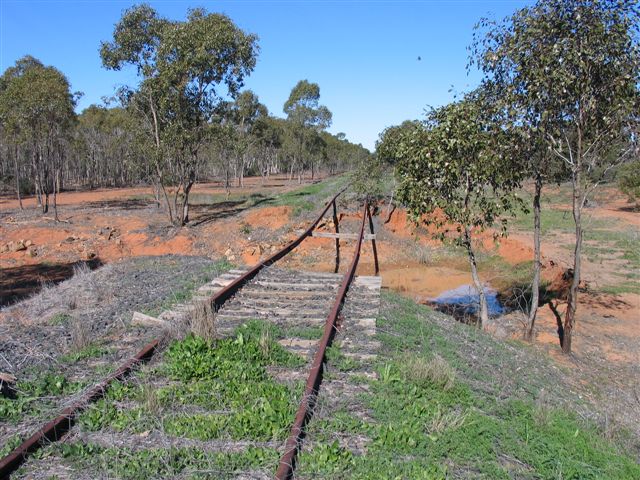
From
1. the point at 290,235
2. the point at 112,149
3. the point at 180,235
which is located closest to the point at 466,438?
the point at 290,235

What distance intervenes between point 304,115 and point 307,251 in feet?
105

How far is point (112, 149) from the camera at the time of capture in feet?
167

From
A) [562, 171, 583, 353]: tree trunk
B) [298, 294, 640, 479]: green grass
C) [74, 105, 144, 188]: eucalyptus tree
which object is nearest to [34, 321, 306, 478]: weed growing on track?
[298, 294, 640, 479]: green grass

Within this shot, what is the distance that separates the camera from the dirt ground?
1170 cm

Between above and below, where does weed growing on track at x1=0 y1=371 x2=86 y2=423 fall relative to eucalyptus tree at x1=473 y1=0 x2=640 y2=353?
A: below

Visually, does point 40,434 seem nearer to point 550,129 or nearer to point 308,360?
point 308,360

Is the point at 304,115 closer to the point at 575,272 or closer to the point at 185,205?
the point at 185,205

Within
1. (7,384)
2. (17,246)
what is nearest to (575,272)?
(7,384)

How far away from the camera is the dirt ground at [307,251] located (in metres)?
11.7

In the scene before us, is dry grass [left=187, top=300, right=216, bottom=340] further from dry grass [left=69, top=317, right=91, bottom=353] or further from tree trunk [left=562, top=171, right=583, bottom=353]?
tree trunk [left=562, top=171, right=583, bottom=353]

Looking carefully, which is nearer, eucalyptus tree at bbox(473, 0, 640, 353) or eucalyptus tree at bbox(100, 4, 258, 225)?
eucalyptus tree at bbox(473, 0, 640, 353)

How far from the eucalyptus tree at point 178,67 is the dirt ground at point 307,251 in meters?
3.22

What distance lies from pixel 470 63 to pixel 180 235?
49.6 ft

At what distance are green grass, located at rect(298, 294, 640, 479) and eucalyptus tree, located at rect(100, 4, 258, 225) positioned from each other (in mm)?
17845
